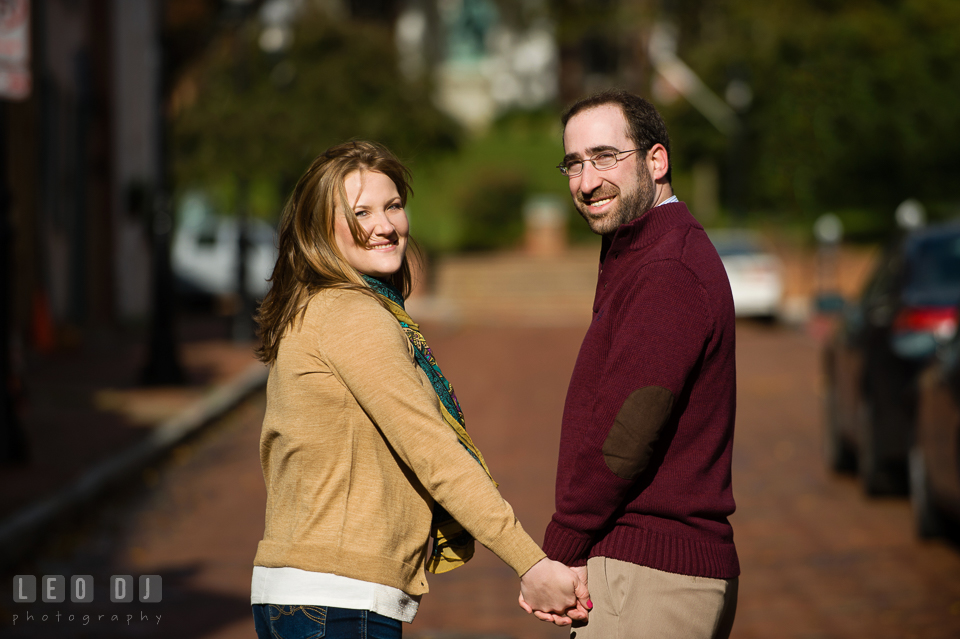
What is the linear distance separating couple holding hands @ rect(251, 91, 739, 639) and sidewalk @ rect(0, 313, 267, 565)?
481 centimetres

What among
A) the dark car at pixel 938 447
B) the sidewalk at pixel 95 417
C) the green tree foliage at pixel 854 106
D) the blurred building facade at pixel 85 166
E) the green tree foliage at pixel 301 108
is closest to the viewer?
the dark car at pixel 938 447

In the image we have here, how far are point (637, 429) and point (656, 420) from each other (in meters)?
0.04

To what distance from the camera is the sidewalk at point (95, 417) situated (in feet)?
26.2

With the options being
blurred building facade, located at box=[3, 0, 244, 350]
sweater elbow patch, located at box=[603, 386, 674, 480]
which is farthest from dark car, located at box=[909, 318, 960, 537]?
blurred building facade, located at box=[3, 0, 244, 350]

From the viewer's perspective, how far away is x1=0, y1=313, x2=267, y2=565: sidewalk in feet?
26.2

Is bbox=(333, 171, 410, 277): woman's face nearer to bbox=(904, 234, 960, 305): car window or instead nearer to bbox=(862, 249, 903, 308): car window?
bbox=(904, 234, 960, 305): car window

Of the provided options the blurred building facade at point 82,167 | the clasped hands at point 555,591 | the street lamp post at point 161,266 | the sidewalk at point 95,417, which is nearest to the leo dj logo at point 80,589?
the sidewalk at point 95,417

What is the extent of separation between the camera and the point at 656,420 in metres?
2.55

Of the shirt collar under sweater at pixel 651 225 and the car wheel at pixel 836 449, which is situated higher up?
the shirt collar under sweater at pixel 651 225

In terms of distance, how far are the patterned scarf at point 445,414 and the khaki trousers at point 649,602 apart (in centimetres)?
31

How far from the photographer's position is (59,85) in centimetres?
2084

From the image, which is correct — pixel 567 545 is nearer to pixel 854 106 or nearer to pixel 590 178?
pixel 590 178

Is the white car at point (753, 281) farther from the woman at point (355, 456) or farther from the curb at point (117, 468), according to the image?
the woman at point (355, 456)

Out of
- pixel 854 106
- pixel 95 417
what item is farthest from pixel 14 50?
pixel 854 106
